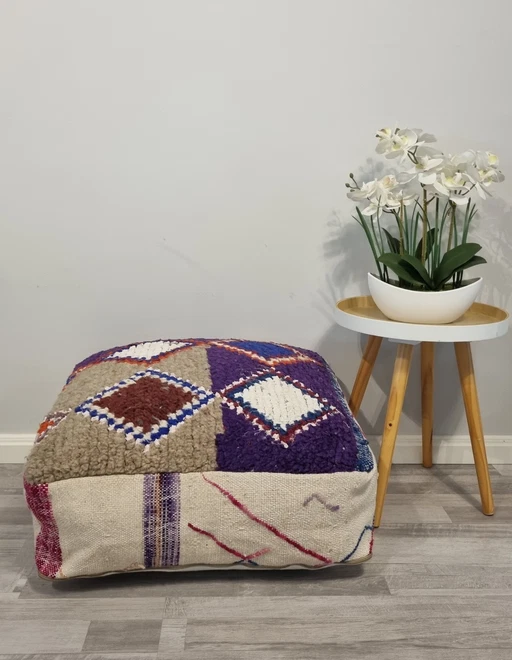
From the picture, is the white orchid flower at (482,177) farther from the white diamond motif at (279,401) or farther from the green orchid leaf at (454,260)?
the white diamond motif at (279,401)

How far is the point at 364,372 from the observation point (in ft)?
4.66

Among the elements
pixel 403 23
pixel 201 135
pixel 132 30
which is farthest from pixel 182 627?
pixel 403 23

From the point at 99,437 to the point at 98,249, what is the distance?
592mm

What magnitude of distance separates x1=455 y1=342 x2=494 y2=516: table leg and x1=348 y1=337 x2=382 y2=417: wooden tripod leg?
0.19 meters

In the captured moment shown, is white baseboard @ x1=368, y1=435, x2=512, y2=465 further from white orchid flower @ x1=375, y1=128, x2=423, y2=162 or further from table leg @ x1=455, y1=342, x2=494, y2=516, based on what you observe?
white orchid flower @ x1=375, y1=128, x2=423, y2=162

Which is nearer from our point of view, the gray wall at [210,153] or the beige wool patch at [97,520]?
the beige wool patch at [97,520]

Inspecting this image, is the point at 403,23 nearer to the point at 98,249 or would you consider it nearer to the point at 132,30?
the point at 132,30

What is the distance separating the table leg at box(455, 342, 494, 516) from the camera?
1.30 meters

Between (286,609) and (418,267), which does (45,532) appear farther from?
(418,267)

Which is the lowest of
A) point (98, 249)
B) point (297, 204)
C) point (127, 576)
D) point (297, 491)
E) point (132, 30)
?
point (127, 576)

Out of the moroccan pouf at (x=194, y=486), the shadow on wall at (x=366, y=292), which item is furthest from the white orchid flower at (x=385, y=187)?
the moroccan pouf at (x=194, y=486)

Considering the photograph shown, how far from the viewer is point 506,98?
4.66 feet

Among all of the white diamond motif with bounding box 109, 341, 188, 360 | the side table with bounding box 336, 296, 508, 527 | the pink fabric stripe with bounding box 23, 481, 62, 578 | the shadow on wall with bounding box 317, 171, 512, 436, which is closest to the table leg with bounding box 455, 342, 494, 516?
the side table with bounding box 336, 296, 508, 527

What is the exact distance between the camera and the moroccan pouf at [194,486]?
3.27 ft
